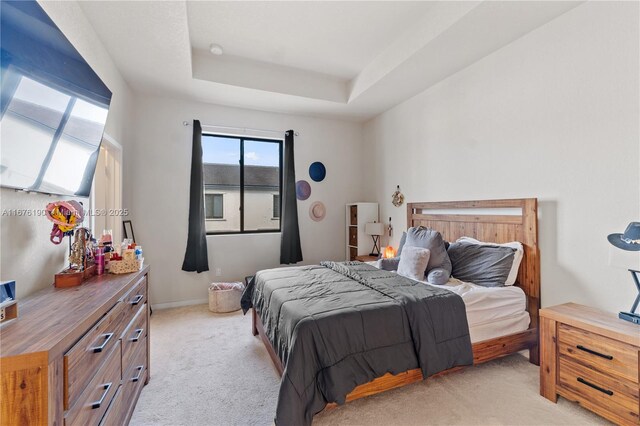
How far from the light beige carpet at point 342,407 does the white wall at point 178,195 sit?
4.70 feet

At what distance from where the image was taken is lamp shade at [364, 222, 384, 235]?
4400 millimetres


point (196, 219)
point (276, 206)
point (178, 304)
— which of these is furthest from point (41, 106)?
point (276, 206)

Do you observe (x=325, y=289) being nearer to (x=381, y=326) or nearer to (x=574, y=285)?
(x=381, y=326)

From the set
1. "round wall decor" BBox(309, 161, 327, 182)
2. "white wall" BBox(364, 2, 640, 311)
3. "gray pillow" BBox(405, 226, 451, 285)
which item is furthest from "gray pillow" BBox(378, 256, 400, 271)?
"round wall decor" BBox(309, 161, 327, 182)

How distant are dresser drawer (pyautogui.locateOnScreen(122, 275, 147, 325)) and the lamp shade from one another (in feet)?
10.2

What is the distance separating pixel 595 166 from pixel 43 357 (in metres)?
3.26

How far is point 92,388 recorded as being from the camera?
1.18m

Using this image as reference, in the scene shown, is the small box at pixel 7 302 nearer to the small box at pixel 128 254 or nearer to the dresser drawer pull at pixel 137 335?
the dresser drawer pull at pixel 137 335

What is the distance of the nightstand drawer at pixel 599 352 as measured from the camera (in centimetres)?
159

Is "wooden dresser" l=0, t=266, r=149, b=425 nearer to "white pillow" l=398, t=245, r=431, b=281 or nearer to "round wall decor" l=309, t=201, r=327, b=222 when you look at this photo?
"white pillow" l=398, t=245, r=431, b=281

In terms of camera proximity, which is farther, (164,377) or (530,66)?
(530,66)

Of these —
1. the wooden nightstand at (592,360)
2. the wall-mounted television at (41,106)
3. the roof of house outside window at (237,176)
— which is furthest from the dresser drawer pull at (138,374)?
the roof of house outside window at (237,176)

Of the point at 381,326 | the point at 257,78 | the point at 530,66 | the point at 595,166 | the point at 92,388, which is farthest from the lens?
the point at 257,78

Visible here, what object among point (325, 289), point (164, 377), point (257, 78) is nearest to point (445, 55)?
point (257, 78)
